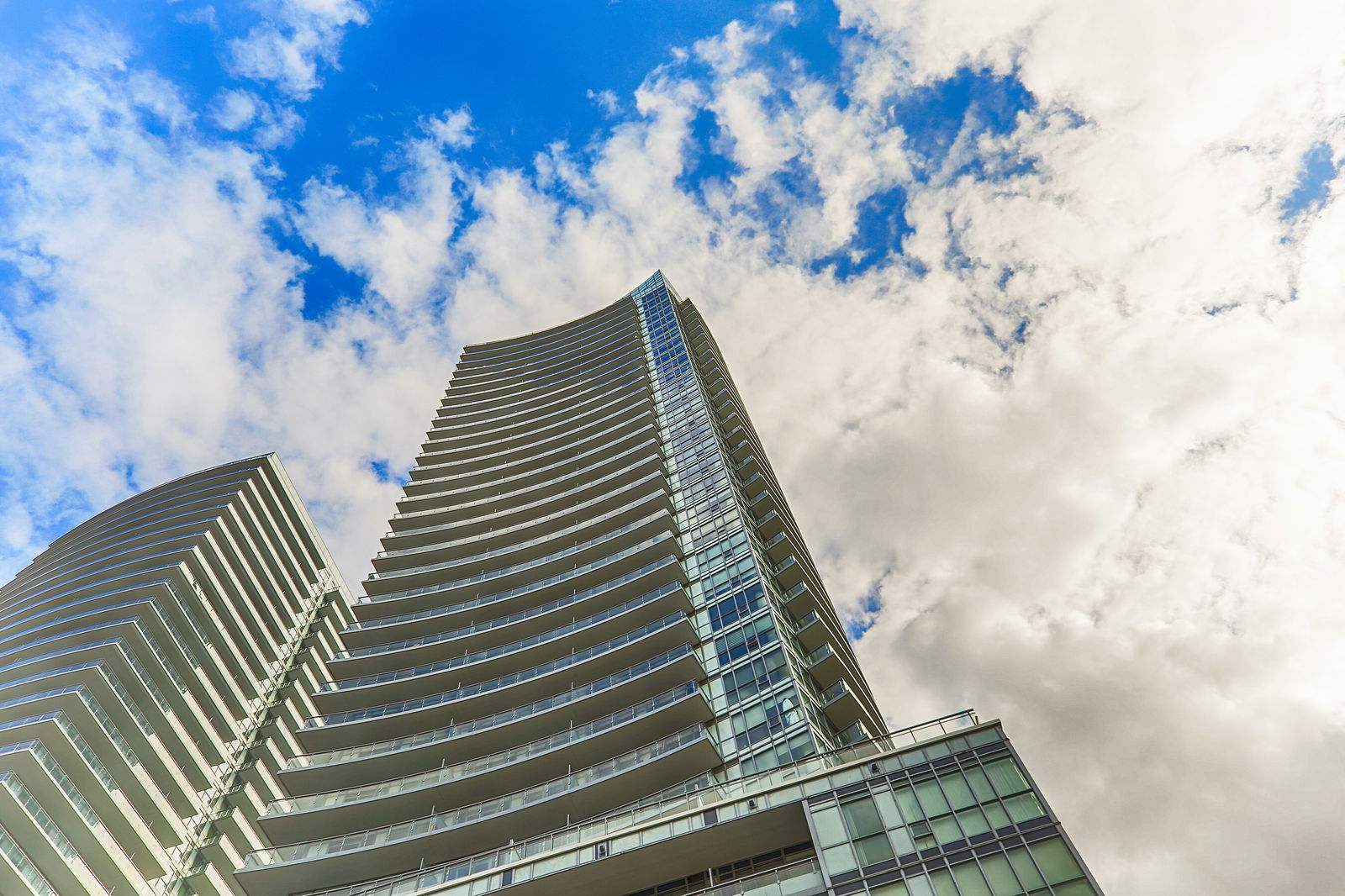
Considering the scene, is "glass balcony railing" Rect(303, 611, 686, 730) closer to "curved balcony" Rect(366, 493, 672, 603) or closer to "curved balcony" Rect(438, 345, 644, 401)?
"curved balcony" Rect(366, 493, 672, 603)

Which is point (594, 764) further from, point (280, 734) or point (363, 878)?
point (280, 734)

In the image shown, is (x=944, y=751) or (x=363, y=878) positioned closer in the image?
(x=944, y=751)

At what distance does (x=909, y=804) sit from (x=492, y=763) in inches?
825

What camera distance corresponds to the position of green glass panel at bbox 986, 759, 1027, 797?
22875 millimetres

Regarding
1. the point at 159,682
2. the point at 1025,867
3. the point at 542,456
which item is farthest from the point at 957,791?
the point at 542,456

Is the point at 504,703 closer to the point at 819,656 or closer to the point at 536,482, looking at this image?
the point at 819,656

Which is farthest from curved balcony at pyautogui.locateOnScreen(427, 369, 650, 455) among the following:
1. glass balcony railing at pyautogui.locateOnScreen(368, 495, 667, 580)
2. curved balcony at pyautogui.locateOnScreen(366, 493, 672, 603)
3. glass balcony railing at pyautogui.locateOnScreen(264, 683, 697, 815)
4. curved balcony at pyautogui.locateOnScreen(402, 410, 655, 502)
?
glass balcony railing at pyautogui.locateOnScreen(264, 683, 697, 815)

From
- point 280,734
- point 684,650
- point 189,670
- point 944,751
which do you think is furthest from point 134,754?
point 944,751

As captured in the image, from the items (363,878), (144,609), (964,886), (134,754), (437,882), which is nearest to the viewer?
(964,886)

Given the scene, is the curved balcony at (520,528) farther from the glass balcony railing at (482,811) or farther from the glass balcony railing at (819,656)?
the glass balcony railing at (482,811)

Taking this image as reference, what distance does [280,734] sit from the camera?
60.3 m

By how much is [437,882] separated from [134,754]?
28136 millimetres

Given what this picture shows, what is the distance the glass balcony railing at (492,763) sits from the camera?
119ft

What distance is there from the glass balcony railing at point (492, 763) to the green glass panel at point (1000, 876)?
53.6 feet
